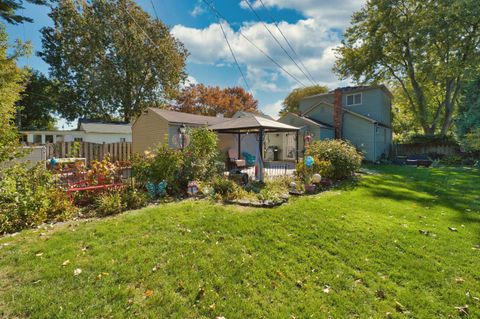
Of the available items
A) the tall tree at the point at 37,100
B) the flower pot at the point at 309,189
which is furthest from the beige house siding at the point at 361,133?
the tall tree at the point at 37,100

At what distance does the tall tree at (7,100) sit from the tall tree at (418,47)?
24.4 m

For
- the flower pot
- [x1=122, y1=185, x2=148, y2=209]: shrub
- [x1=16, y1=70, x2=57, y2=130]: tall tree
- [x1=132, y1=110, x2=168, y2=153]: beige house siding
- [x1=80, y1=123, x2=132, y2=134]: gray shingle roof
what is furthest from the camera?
[x1=16, y1=70, x2=57, y2=130]: tall tree

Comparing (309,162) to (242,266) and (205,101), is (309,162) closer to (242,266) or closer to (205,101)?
(242,266)

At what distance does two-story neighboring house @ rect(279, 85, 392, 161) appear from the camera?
1777cm

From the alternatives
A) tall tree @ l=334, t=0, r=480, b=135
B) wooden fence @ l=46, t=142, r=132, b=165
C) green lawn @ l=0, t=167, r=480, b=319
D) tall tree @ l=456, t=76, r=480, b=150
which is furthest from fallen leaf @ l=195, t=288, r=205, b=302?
tall tree @ l=334, t=0, r=480, b=135

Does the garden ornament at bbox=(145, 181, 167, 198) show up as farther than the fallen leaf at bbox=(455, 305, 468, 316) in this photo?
Yes

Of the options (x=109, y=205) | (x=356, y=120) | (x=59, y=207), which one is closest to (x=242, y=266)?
(x=109, y=205)

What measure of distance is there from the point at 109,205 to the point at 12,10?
10904 millimetres

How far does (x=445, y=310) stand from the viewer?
274 cm

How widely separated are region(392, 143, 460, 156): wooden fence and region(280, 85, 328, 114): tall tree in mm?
17663

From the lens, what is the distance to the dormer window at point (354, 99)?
1995cm

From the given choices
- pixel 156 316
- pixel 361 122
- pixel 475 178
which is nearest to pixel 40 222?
pixel 156 316

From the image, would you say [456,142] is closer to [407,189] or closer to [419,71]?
[419,71]

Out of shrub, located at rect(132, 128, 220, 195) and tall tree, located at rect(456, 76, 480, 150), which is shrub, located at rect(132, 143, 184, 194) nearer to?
shrub, located at rect(132, 128, 220, 195)
